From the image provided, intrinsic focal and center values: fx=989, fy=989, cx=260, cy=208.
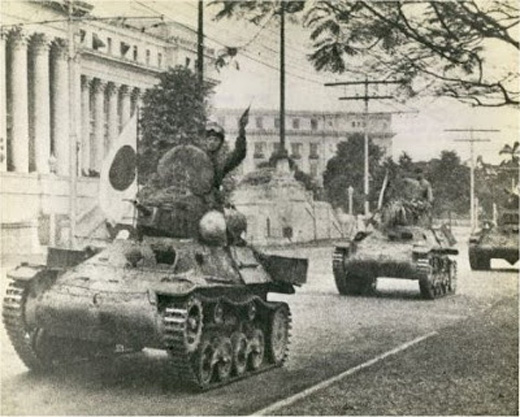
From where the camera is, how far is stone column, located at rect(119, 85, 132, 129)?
757cm

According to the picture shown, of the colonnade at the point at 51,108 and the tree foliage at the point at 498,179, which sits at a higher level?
the colonnade at the point at 51,108

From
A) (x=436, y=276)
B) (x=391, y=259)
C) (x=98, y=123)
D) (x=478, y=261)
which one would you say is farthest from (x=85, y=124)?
(x=478, y=261)

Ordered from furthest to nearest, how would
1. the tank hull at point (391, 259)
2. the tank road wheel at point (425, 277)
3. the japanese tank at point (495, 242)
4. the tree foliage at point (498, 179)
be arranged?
the japanese tank at point (495, 242) → the tank hull at point (391, 259) → the tank road wheel at point (425, 277) → the tree foliage at point (498, 179)

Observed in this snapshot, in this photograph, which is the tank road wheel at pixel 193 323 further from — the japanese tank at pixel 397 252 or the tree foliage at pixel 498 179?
the japanese tank at pixel 397 252

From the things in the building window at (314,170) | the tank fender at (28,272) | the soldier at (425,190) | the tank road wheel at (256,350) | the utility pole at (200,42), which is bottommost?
the tank road wheel at (256,350)

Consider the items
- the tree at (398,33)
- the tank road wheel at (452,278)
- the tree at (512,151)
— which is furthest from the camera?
the tank road wheel at (452,278)

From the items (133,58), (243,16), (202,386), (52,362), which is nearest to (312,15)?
(243,16)

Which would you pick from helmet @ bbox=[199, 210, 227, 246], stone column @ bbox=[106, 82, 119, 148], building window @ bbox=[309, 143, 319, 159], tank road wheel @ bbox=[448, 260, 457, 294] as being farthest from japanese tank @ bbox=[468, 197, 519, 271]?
stone column @ bbox=[106, 82, 119, 148]

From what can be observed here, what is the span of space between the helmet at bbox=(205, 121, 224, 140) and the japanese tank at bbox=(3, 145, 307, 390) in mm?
199

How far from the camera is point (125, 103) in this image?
26.0 ft

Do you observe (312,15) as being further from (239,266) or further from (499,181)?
(499,181)

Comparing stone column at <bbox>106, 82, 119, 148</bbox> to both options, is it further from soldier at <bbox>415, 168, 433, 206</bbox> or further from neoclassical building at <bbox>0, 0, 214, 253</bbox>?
soldier at <bbox>415, 168, 433, 206</bbox>

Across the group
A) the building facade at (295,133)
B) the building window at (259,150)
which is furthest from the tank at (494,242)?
the building window at (259,150)

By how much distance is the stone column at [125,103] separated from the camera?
7.57m
